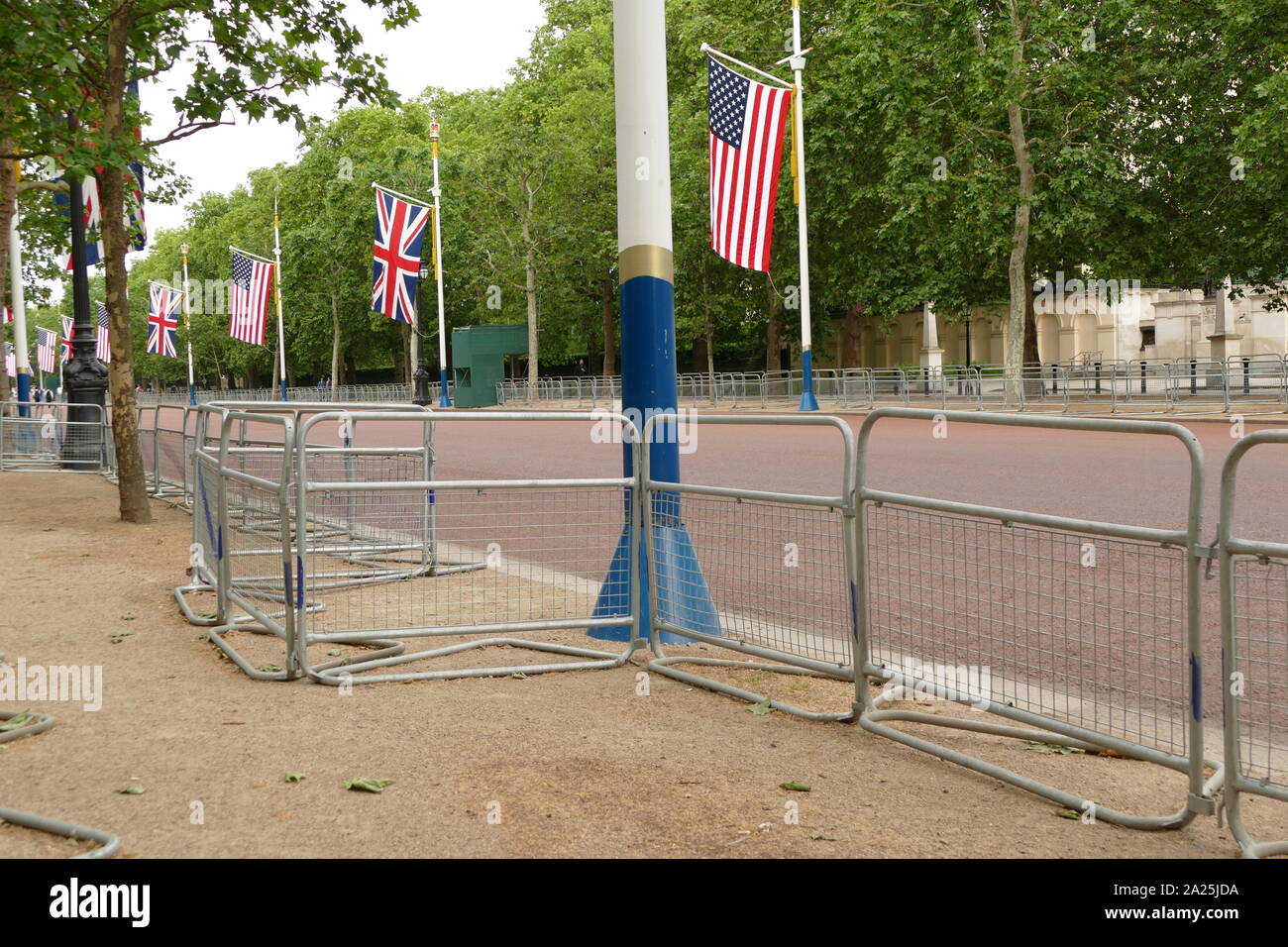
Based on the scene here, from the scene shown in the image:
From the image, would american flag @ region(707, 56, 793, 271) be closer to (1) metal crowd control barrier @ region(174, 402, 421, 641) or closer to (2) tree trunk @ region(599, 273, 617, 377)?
(1) metal crowd control barrier @ region(174, 402, 421, 641)

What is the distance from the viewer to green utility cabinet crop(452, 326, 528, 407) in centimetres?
5909

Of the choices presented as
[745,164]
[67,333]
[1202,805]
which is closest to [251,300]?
[745,164]

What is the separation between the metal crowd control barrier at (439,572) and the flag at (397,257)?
2728 cm

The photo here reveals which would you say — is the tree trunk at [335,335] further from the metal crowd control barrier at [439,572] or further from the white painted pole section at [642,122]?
the white painted pole section at [642,122]

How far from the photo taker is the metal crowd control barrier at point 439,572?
679 cm

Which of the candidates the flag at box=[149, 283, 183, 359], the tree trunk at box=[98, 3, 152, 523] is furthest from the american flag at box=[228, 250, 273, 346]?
the tree trunk at box=[98, 3, 152, 523]

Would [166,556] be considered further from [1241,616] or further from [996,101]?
[996,101]

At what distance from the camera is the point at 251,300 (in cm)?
4069

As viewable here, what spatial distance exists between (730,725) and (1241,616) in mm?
2257

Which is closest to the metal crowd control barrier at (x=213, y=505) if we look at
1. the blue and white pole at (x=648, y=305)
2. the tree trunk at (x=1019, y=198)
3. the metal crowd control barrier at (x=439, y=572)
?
the metal crowd control barrier at (x=439, y=572)

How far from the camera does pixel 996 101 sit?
33.2 metres

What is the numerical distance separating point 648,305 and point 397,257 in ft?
105

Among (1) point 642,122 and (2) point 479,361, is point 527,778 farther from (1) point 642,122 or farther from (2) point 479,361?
(2) point 479,361

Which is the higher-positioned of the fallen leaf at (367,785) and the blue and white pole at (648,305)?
the blue and white pole at (648,305)
